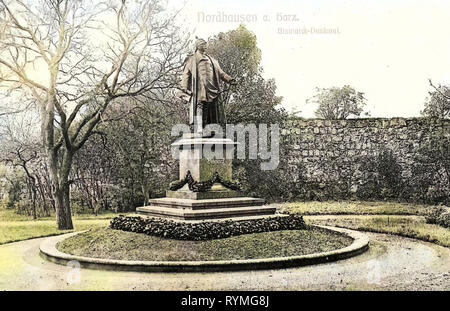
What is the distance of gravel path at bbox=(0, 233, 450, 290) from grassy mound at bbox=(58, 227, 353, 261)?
1.90 ft

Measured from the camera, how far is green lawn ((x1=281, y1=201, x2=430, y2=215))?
16.6 metres

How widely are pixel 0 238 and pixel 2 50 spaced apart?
4670 mm

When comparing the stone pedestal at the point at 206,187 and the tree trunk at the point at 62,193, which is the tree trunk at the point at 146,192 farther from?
the stone pedestal at the point at 206,187

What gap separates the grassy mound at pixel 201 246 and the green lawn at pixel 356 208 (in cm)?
694

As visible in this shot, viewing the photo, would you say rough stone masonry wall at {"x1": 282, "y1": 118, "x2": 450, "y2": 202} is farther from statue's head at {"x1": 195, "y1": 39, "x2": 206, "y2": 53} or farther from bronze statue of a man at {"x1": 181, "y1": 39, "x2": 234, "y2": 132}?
statue's head at {"x1": 195, "y1": 39, "x2": 206, "y2": 53}

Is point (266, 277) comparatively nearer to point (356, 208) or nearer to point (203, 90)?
→ point (203, 90)

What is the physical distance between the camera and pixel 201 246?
841 centimetres

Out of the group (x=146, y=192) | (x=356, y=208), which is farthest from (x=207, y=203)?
(x=356, y=208)

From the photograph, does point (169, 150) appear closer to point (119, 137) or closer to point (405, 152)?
point (119, 137)

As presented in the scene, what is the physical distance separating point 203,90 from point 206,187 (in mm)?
1989

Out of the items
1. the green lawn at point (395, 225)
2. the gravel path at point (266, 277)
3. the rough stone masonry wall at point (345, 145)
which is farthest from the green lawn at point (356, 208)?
the gravel path at point (266, 277)

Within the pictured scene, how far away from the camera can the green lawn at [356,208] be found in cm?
1656

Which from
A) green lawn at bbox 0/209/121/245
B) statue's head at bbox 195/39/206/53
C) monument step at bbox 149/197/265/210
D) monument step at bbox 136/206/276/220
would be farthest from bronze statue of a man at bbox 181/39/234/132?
green lawn at bbox 0/209/121/245

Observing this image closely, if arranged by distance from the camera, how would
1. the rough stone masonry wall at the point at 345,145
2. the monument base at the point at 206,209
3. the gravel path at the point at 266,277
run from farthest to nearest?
the rough stone masonry wall at the point at 345,145
the monument base at the point at 206,209
the gravel path at the point at 266,277
